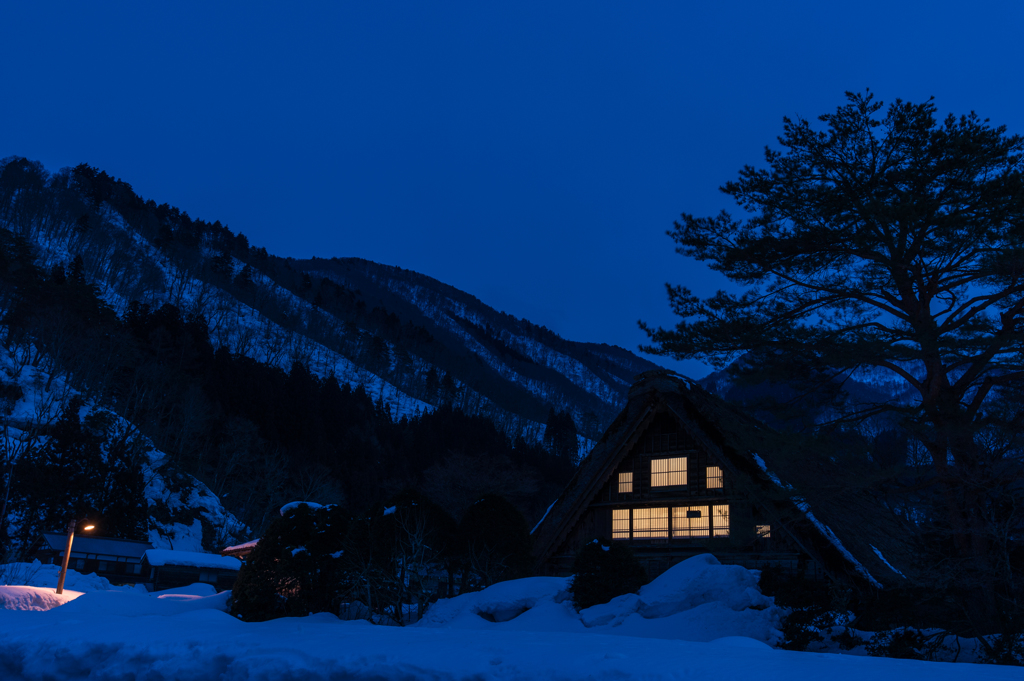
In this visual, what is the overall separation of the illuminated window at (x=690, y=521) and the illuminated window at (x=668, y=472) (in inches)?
32.9

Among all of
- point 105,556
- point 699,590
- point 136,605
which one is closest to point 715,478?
point 699,590

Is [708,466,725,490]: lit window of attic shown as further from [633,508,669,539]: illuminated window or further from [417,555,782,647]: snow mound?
[417,555,782,647]: snow mound

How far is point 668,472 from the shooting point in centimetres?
2138

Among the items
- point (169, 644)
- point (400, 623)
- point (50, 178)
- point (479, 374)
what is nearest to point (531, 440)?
point (479, 374)

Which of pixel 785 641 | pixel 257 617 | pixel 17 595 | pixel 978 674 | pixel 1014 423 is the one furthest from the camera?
pixel 17 595

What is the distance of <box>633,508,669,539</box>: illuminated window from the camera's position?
21.4 m

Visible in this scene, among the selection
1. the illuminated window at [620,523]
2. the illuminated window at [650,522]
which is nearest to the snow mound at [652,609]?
the illuminated window at [650,522]

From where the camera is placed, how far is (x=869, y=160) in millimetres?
14516

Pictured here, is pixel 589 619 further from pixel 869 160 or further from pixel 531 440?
pixel 531 440

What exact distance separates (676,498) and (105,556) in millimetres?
38795

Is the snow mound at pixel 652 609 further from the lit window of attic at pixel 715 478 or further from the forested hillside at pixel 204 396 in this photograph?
the forested hillside at pixel 204 396

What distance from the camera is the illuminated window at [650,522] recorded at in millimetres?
21438

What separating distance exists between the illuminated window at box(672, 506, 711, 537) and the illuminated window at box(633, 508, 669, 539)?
0.27 meters

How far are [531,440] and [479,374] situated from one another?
55577mm
